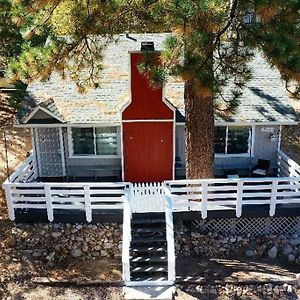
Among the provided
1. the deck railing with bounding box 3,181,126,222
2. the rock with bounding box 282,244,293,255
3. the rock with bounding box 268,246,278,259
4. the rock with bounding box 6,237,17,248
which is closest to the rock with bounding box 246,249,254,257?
the rock with bounding box 268,246,278,259

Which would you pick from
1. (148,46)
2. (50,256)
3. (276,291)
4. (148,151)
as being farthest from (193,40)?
(50,256)

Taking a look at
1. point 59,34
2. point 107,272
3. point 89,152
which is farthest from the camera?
point 89,152

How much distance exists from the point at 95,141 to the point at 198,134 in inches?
139

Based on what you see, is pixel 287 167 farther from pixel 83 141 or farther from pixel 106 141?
pixel 83 141

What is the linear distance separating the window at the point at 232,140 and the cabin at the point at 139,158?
32 mm

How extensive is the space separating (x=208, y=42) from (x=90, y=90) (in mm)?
6060

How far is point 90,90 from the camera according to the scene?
48.4 feet

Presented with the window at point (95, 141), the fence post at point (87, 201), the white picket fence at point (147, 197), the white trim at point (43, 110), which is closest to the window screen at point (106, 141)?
the window at point (95, 141)

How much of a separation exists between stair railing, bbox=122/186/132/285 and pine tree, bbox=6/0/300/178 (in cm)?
206

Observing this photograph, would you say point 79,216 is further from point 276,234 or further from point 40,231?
point 276,234

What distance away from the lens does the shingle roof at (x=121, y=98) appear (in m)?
14.0

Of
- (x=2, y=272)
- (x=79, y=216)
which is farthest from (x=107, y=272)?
(x=2, y=272)

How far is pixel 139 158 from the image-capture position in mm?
13938

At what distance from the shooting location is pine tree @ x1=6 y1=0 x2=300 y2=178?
9.30m
